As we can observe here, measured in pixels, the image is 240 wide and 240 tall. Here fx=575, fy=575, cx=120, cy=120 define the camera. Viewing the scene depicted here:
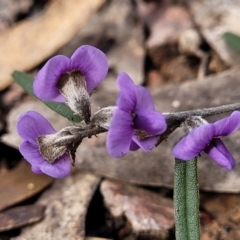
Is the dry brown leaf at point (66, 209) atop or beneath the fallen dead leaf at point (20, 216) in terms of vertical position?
beneath

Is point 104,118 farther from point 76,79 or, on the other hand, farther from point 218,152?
point 218,152

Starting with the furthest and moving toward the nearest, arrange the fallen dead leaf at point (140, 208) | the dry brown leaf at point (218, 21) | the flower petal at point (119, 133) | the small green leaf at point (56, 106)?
the dry brown leaf at point (218, 21) < the fallen dead leaf at point (140, 208) < the small green leaf at point (56, 106) < the flower petal at point (119, 133)

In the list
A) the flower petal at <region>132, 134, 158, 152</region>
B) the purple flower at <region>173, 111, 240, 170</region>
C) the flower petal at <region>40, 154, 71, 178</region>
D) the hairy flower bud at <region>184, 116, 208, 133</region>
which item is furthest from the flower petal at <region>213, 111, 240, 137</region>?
the flower petal at <region>40, 154, 71, 178</region>

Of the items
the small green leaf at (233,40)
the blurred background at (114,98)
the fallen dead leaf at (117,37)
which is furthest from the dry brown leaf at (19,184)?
the small green leaf at (233,40)

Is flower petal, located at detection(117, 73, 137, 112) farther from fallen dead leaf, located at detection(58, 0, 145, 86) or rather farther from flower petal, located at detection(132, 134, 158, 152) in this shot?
fallen dead leaf, located at detection(58, 0, 145, 86)

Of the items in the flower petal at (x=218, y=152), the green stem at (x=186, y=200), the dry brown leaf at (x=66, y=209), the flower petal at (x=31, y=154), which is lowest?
the dry brown leaf at (x=66, y=209)

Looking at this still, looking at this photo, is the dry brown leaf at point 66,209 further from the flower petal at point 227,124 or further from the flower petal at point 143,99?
the flower petal at point 227,124
